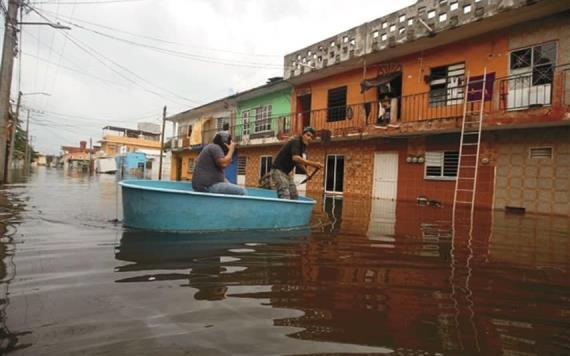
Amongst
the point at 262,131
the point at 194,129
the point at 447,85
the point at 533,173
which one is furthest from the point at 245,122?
the point at 533,173

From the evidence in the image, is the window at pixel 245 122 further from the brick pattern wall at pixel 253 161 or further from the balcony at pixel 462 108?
the balcony at pixel 462 108

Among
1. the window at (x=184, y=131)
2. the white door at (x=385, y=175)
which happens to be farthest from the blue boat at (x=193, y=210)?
the window at (x=184, y=131)

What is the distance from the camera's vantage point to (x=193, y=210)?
469 centimetres

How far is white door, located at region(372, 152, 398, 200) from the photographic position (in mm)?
13836

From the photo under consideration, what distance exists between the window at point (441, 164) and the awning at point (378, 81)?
3.26 metres

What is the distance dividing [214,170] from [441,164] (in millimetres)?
9309

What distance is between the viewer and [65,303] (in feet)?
7.38

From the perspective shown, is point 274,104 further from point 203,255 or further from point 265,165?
point 203,255

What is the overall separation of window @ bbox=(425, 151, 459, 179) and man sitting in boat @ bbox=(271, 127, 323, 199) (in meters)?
7.59

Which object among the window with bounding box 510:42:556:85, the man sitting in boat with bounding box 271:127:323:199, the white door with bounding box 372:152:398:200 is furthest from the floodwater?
the white door with bounding box 372:152:398:200

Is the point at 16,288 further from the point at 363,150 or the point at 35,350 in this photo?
the point at 363,150

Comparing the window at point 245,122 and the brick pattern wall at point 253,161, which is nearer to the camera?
the brick pattern wall at point 253,161

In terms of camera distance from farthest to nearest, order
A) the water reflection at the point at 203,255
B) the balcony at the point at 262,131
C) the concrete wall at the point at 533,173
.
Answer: the balcony at the point at 262,131
the concrete wall at the point at 533,173
the water reflection at the point at 203,255

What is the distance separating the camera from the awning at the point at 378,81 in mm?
14109
